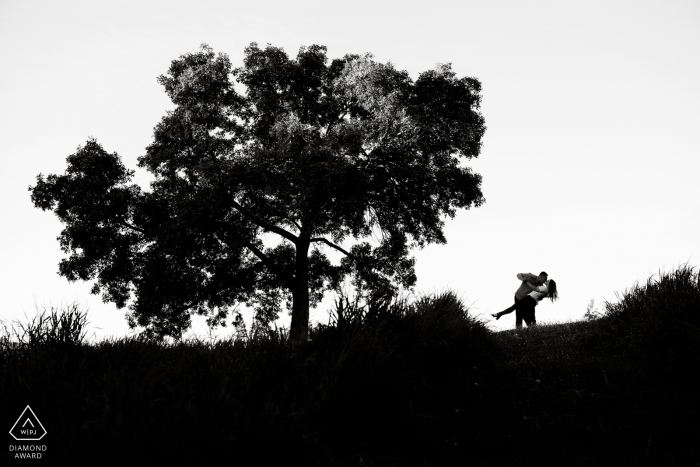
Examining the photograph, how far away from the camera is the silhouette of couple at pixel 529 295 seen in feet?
38.8

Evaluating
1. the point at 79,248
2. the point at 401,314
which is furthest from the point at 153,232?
the point at 401,314

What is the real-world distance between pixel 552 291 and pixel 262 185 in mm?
8936

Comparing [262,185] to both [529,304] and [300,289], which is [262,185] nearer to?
[300,289]

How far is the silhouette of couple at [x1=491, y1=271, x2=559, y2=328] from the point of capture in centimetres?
1182

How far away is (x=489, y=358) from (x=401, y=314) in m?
1.29

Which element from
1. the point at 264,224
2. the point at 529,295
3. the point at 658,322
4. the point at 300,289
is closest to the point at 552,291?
the point at 529,295

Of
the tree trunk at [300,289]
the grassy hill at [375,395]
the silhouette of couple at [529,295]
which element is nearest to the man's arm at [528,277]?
the silhouette of couple at [529,295]

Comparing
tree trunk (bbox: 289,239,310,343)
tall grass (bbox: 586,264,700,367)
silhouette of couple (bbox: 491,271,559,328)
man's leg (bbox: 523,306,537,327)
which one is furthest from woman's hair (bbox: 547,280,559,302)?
tree trunk (bbox: 289,239,310,343)

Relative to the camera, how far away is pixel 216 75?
1775 centimetres

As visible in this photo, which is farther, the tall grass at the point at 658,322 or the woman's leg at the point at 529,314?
the woman's leg at the point at 529,314

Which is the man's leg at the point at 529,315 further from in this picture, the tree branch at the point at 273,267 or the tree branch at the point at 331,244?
the tree branch at the point at 273,267

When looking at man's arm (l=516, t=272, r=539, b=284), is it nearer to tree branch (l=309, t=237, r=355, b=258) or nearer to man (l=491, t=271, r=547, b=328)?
man (l=491, t=271, r=547, b=328)

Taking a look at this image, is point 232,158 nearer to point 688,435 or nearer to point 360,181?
point 360,181

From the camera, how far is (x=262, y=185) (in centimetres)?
1539
